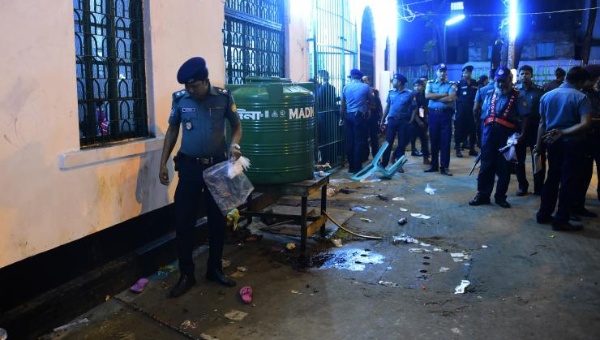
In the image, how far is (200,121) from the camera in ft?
13.5

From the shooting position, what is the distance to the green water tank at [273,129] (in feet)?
15.7

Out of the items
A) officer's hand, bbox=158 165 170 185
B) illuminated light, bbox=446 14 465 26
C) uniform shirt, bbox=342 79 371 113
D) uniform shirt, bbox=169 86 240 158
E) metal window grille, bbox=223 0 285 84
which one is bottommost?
officer's hand, bbox=158 165 170 185

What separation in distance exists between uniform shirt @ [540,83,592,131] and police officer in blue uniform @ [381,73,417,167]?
393cm

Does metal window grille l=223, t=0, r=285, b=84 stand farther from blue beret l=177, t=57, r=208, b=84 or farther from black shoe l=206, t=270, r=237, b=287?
black shoe l=206, t=270, r=237, b=287

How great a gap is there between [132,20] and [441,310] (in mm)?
3498

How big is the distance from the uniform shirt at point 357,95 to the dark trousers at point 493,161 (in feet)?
8.72

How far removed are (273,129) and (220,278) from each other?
145 cm

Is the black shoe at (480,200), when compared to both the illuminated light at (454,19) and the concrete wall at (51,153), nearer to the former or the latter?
the concrete wall at (51,153)

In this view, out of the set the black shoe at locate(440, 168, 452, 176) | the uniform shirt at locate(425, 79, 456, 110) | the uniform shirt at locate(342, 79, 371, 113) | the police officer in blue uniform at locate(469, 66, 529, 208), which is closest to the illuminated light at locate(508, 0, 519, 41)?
the uniform shirt at locate(425, 79, 456, 110)

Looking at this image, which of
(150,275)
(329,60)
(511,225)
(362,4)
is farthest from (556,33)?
(150,275)

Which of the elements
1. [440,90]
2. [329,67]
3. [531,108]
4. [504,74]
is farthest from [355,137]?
[504,74]

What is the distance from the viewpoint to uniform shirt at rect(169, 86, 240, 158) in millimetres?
4113

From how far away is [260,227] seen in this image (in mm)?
6020

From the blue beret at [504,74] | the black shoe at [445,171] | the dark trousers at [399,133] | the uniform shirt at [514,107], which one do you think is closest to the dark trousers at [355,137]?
the dark trousers at [399,133]
